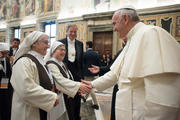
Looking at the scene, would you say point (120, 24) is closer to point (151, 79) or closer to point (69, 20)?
point (151, 79)

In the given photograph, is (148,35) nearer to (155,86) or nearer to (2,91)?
(155,86)

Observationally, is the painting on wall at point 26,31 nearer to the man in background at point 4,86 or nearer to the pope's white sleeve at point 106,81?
the man in background at point 4,86

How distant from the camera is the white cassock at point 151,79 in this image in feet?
3.94

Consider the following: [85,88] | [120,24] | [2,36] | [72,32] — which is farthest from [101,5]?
[2,36]

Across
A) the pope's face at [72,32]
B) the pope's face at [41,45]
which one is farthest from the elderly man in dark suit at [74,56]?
the pope's face at [41,45]

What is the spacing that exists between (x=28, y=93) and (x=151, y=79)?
129cm

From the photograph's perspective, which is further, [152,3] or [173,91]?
[152,3]

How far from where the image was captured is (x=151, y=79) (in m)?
1.28

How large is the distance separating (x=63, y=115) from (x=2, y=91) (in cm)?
157

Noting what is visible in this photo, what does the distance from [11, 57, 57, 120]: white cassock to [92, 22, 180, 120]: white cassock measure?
85 cm

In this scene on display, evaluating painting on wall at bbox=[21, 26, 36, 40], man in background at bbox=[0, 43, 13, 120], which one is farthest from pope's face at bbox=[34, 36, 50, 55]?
painting on wall at bbox=[21, 26, 36, 40]

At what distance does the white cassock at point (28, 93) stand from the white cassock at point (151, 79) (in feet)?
2.79

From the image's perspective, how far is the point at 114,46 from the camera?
10.0 m

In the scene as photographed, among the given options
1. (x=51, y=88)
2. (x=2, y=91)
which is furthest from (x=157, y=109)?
(x=2, y=91)
